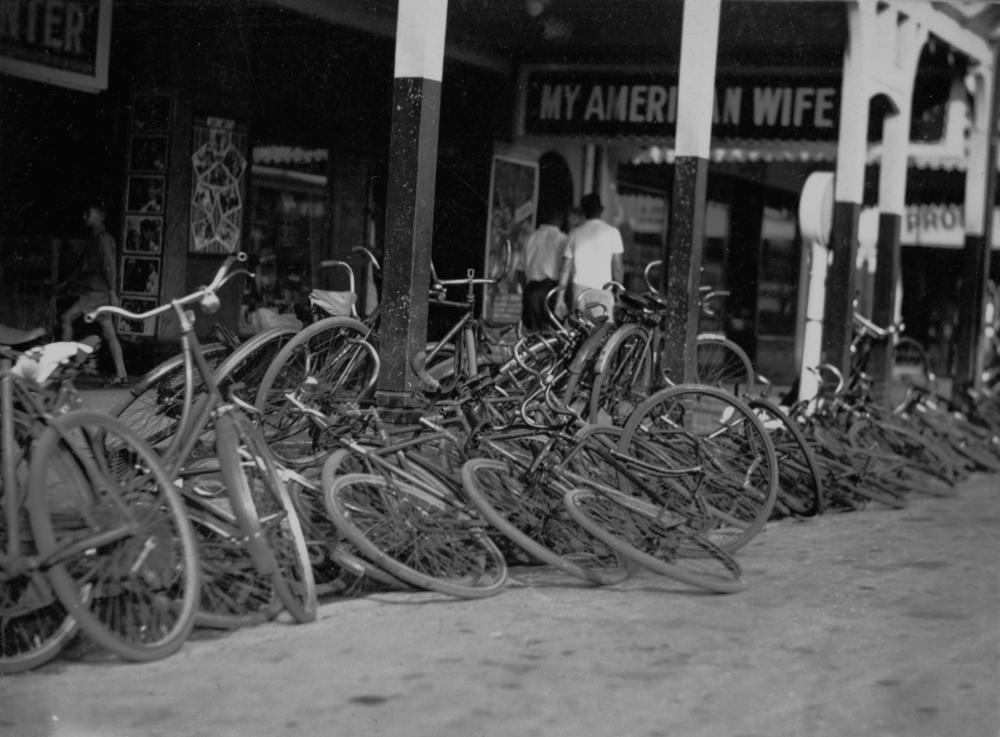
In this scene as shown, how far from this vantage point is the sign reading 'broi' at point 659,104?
1305cm

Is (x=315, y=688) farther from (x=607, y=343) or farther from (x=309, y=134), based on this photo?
(x=309, y=134)

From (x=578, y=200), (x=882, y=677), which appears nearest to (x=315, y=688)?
(x=882, y=677)

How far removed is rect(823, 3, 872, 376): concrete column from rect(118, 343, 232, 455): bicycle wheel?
6290 mm

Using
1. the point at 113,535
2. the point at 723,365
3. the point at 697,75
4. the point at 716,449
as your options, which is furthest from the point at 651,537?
the point at 697,75

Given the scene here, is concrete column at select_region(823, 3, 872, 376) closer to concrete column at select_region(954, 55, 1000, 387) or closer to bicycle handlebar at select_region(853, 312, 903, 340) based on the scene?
bicycle handlebar at select_region(853, 312, 903, 340)

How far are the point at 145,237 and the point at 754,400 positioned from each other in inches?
211

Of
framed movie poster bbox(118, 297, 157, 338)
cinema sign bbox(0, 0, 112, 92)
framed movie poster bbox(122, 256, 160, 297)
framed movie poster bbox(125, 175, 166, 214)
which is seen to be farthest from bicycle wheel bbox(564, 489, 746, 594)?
framed movie poster bbox(125, 175, 166, 214)

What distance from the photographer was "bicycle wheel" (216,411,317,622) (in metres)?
4.88

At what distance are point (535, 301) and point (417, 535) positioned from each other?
695cm

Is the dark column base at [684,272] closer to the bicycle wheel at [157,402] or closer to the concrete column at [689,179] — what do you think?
the concrete column at [689,179]

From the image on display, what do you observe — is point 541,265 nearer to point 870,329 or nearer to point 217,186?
point 217,186

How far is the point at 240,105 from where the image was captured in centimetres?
1180

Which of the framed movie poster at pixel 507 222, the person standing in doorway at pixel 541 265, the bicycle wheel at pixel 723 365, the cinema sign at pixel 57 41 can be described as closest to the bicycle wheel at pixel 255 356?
the cinema sign at pixel 57 41

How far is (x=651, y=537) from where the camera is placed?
606 cm
